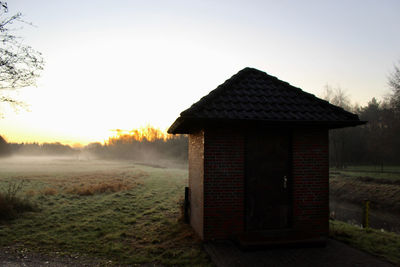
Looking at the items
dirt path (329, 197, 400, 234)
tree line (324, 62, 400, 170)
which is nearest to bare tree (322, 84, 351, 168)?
tree line (324, 62, 400, 170)

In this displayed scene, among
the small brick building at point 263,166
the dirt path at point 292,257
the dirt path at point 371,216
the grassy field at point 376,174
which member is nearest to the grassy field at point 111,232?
the dirt path at point 292,257

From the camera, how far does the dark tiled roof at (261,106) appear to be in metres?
6.29

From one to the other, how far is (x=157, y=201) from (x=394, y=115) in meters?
25.8

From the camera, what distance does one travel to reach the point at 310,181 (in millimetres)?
6953

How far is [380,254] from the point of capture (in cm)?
597

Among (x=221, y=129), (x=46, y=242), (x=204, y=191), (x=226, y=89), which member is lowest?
(x=46, y=242)

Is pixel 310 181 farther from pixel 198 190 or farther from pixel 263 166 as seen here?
pixel 198 190

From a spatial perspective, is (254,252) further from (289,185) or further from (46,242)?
(46,242)

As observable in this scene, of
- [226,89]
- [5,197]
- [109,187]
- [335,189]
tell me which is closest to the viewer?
[226,89]

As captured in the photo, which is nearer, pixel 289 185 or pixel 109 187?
pixel 289 185

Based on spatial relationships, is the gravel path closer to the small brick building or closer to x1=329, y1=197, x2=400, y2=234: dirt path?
the small brick building

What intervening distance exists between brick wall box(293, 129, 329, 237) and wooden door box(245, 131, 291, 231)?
0.72 feet

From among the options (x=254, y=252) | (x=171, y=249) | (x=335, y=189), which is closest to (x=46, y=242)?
(x=171, y=249)

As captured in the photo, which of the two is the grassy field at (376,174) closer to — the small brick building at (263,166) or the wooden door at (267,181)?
the small brick building at (263,166)
